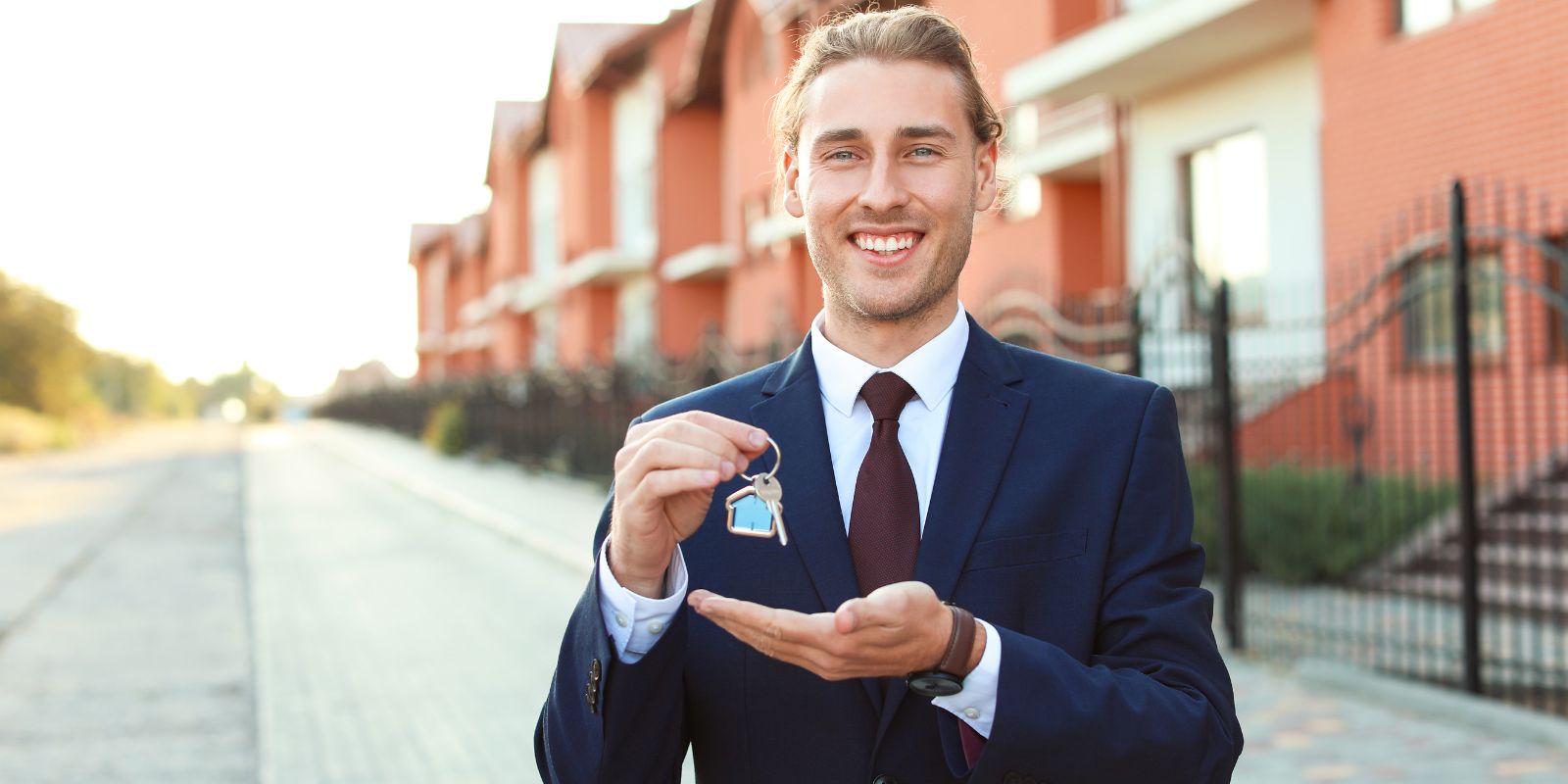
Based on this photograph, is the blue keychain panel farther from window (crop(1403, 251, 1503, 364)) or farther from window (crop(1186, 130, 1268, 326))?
window (crop(1186, 130, 1268, 326))

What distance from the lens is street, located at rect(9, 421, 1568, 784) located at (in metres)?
6.17

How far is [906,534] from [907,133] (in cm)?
60

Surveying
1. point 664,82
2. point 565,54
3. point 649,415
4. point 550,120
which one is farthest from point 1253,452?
point 550,120

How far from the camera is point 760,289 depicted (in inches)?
1082

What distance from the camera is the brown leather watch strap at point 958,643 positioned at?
5.92ft

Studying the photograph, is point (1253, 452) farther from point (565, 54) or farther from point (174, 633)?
point (565, 54)

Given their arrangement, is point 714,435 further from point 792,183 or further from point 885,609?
point 792,183

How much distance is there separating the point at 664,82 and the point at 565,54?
20.0ft

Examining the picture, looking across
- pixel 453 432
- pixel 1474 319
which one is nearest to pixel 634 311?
pixel 453 432

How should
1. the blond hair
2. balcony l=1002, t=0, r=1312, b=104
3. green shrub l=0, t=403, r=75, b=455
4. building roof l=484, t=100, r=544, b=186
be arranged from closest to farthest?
the blond hair → balcony l=1002, t=0, r=1312, b=104 → green shrub l=0, t=403, r=75, b=455 → building roof l=484, t=100, r=544, b=186

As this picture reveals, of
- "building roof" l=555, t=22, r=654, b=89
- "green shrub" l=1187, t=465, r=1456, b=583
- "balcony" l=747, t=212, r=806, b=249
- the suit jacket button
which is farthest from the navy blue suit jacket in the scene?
"building roof" l=555, t=22, r=654, b=89

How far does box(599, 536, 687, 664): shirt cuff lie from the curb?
207 inches

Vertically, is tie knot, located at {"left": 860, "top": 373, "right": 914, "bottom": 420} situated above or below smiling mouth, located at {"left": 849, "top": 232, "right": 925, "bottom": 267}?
below

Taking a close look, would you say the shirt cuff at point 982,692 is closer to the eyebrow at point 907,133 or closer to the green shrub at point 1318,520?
the eyebrow at point 907,133
